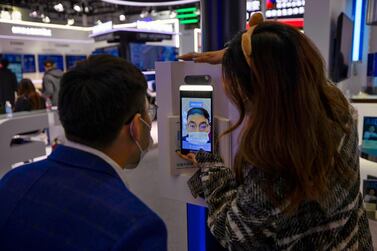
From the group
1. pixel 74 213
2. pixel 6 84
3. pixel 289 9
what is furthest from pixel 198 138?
pixel 6 84

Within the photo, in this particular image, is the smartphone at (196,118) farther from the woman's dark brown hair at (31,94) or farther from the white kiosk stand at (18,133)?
the woman's dark brown hair at (31,94)

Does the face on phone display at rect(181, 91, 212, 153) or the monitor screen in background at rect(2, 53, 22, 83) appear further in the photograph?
the monitor screen in background at rect(2, 53, 22, 83)

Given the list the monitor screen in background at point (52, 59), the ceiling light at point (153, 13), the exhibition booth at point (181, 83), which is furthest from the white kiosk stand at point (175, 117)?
the ceiling light at point (153, 13)

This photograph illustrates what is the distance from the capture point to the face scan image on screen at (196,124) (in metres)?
1.46

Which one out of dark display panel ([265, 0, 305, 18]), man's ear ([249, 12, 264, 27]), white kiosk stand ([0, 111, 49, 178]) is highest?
dark display panel ([265, 0, 305, 18])

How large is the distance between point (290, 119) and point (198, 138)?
2.27 feet

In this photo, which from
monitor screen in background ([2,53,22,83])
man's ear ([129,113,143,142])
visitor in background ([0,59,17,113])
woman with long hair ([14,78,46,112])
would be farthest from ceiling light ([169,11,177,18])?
man's ear ([129,113,143,142])

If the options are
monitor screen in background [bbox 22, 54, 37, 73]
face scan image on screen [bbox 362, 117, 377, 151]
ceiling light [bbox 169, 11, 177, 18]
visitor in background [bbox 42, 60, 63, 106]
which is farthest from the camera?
ceiling light [bbox 169, 11, 177, 18]

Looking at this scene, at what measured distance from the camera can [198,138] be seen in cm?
148

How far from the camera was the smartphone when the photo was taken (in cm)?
146

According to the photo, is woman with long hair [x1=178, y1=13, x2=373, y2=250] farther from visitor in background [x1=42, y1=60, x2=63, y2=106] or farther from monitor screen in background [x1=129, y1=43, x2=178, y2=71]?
monitor screen in background [x1=129, y1=43, x2=178, y2=71]

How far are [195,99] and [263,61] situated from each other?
66 centimetres

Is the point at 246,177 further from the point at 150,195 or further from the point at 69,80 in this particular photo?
the point at 150,195

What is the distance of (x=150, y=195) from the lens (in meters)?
4.07
